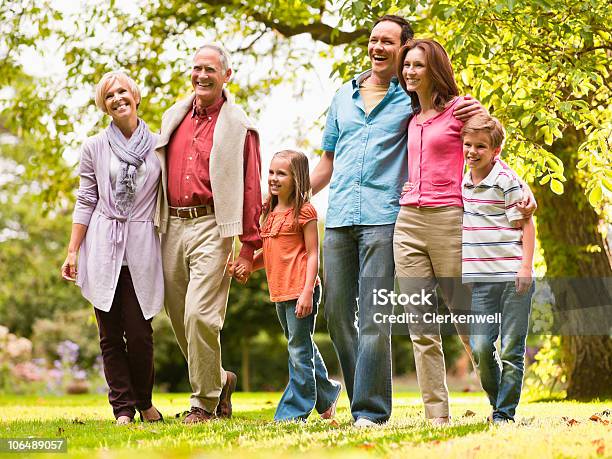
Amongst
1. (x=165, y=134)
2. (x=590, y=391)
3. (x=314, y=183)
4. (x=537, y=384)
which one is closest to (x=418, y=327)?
(x=314, y=183)

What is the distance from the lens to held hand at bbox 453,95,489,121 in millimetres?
4363

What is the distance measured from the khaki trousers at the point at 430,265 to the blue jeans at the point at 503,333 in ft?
Answer: 0.37

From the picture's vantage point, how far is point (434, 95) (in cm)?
450

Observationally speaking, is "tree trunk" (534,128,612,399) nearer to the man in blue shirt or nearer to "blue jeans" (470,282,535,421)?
the man in blue shirt

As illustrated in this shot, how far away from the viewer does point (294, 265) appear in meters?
4.93

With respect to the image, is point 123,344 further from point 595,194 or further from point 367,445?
point 595,194

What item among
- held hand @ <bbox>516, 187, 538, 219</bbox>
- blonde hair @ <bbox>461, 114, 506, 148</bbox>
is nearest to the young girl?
blonde hair @ <bbox>461, 114, 506, 148</bbox>

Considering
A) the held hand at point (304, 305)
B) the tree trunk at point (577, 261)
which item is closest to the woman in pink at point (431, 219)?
the held hand at point (304, 305)

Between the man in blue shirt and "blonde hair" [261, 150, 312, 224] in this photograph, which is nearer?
the man in blue shirt

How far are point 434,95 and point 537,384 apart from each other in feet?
17.8

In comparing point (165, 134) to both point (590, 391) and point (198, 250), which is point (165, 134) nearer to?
point (198, 250)

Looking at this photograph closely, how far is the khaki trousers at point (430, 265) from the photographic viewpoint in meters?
4.39

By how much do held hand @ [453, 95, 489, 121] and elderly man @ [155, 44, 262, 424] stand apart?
128 cm

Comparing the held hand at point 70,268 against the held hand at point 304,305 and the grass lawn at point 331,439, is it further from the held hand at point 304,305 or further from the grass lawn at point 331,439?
the held hand at point 304,305
